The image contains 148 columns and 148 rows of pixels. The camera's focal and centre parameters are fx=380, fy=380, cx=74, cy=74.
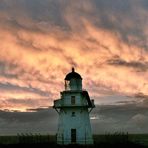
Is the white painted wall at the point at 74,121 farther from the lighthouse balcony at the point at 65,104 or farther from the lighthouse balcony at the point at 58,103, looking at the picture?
the lighthouse balcony at the point at 58,103

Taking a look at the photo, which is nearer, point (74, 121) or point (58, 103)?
point (74, 121)

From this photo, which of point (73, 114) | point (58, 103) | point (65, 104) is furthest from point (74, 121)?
point (58, 103)

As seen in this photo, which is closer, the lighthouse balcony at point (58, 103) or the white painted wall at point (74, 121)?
the white painted wall at point (74, 121)

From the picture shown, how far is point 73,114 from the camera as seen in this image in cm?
5009

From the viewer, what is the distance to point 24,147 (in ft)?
157

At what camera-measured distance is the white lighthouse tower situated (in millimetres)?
49844

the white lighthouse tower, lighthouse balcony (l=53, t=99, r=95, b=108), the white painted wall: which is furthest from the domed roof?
lighthouse balcony (l=53, t=99, r=95, b=108)

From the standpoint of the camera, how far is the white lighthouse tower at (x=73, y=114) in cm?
4984

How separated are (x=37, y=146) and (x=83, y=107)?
782cm

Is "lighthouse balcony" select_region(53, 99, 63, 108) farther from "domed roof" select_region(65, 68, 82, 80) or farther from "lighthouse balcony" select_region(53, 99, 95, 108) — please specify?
"domed roof" select_region(65, 68, 82, 80)

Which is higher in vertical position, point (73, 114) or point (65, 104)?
point (65, 104)

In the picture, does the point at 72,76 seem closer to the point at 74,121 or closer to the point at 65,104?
the point at 65,104

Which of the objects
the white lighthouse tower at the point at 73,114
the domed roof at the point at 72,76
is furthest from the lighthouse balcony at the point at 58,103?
the domed roof at the point at 72,76

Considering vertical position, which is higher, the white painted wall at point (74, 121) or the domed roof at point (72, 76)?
the domed roof at point (72, 76)
